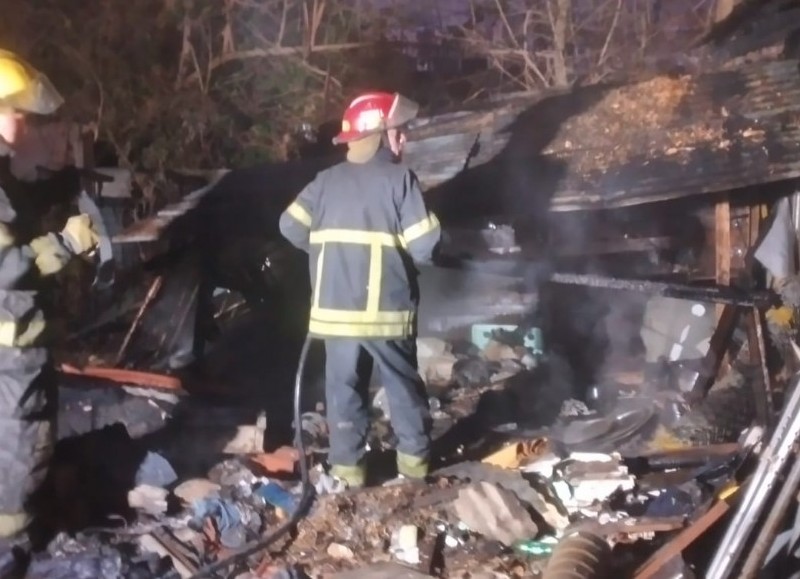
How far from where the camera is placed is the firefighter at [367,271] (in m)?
5.31

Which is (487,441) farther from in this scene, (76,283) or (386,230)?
(76,283)

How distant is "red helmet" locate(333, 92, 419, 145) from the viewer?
539cm

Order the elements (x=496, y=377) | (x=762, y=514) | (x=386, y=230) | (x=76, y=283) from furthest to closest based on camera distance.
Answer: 1. (x=76, y=283)
2. (x=496, y=377)
3. (x=386, y=230)
4. (x=762, y=514)

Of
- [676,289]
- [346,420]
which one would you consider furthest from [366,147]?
[676,289]

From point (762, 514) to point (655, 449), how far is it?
214cm

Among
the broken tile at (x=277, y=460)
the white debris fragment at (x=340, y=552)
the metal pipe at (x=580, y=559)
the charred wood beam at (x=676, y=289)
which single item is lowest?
the white debris fragment at (x=340, y=552)

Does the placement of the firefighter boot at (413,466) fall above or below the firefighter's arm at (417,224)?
below

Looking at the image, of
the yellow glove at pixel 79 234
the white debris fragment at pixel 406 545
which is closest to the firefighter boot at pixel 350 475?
the white debris fragment at pixel 406 545

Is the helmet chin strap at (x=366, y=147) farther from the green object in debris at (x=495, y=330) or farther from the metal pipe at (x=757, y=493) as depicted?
the green object in debris at (x=495, y=330)

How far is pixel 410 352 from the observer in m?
5.55

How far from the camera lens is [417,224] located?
524cm

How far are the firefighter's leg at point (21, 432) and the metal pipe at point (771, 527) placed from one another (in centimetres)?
320

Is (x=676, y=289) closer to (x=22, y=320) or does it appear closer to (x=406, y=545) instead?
(x=406, y=545)

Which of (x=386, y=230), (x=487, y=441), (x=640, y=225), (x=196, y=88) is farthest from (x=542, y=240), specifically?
(x=196, y=88)
